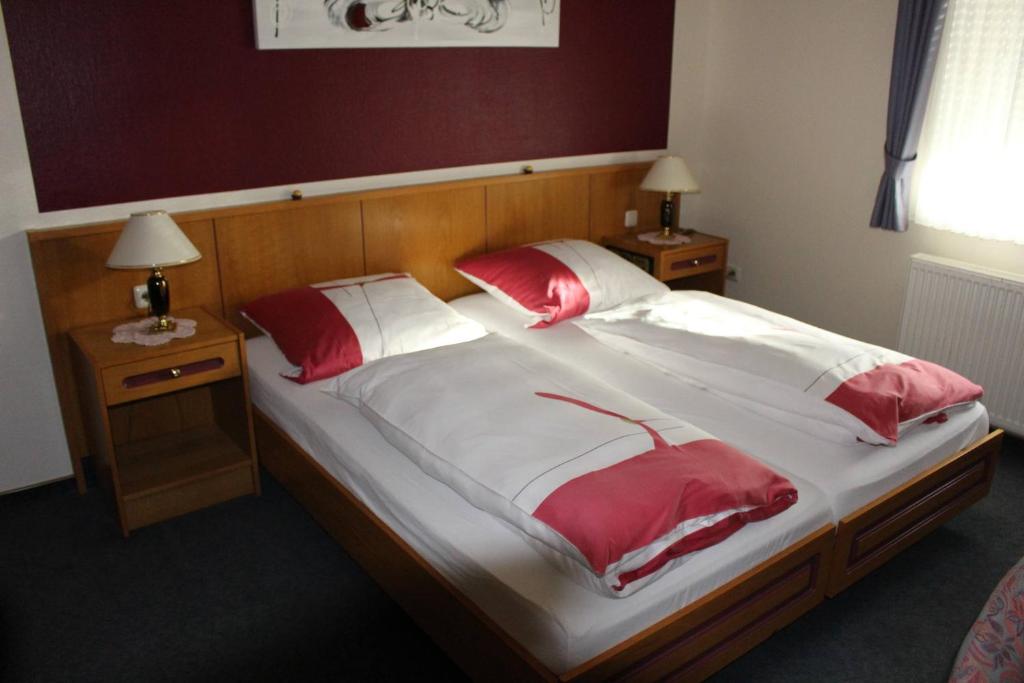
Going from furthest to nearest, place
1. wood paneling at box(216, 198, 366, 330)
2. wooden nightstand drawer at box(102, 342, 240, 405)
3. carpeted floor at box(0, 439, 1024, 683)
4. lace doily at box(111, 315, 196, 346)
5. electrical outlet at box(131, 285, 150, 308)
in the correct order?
wood paneling at box(216, 198, 366, 330) → electrical outlet at box(131, 285, 150, 308) → lace doily at box(111, 315, 196, 346) → wooden nightstand drawer at box(102, 342, 240, 405) → carpeted floor at box(0, 439, 1024, 683)

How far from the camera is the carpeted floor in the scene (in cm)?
222

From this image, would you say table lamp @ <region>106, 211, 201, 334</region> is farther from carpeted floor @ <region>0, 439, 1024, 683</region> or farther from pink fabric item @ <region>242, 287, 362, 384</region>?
carpeted floor @ <region>0, 439, 1024, 683</region>

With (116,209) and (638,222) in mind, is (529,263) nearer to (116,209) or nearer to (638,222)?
(638,222)

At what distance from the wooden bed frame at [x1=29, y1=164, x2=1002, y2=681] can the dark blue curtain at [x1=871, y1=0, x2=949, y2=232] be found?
1.12 meters

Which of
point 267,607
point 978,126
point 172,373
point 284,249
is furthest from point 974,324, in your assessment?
point 172,373

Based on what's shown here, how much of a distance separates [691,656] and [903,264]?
7.76ft

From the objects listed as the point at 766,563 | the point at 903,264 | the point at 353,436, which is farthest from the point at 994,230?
the point at 353,436

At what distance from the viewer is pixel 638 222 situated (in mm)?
4219

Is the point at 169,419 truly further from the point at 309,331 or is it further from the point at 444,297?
the point at 444,297

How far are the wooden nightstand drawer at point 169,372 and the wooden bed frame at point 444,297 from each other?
0.81ft

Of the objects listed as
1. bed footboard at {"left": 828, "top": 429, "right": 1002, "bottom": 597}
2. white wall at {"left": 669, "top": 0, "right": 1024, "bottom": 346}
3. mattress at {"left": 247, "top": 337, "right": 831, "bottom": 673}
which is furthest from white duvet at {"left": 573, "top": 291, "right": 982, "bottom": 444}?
white wall at {"left": 669, "top": 0, "right": 1024, "bottom": 346}

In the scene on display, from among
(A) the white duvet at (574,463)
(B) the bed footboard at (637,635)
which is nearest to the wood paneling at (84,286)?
(A) the white duvet at (574,463)

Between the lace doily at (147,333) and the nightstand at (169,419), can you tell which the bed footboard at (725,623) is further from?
the lace doily at (147,333)

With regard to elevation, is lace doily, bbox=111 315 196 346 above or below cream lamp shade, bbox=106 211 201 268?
below
